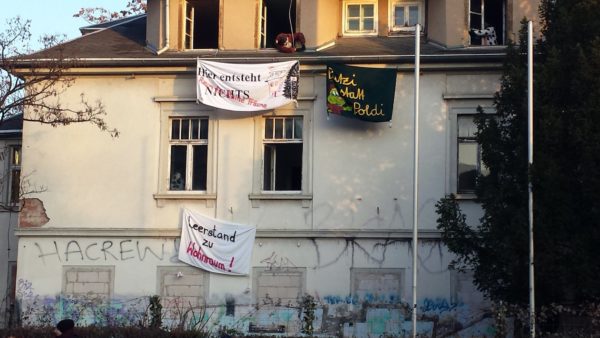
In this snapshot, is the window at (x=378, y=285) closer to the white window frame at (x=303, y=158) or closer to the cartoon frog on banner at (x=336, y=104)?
the white window frame at (x=303, y=158)

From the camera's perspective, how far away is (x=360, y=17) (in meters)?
26.2

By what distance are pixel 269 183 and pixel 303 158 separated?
3.45 feet

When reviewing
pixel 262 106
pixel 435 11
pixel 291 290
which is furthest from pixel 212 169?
pixel 435 11

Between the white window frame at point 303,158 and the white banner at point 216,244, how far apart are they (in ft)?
2.78

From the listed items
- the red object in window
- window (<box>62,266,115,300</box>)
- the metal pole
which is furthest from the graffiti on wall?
the metal pole

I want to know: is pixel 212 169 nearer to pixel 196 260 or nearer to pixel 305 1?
pixel 196 260

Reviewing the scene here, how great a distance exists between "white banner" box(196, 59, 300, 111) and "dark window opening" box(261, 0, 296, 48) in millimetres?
1879

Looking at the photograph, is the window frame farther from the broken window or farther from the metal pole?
the metal pole

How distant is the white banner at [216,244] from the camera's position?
2412 centimetres

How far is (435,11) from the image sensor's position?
82.8ft

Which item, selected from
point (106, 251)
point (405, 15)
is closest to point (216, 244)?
point (106, 251)

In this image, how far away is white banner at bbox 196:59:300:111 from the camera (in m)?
24.2

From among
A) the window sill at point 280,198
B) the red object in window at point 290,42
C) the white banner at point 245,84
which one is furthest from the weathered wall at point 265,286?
the red object in window at point 290,42

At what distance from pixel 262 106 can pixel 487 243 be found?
678cm
